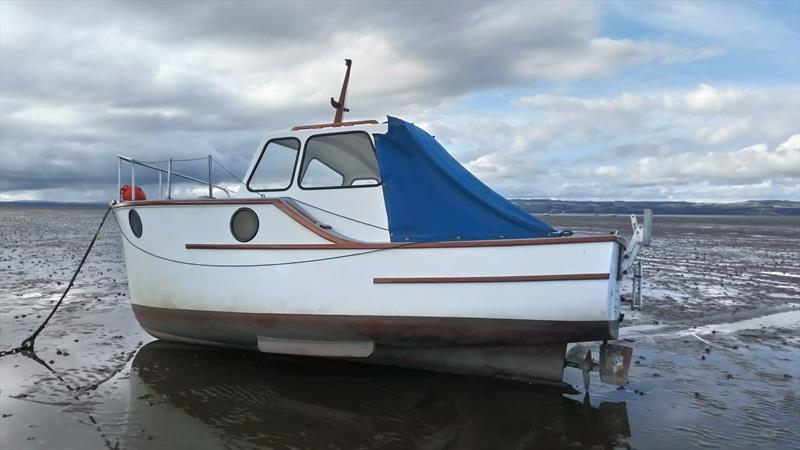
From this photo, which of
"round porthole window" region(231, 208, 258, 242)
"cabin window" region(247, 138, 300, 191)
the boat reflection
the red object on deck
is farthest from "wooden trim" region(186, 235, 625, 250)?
the boat reflection

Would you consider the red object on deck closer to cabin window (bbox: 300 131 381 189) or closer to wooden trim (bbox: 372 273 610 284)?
cabin window (bbox: 300 131 381 189)

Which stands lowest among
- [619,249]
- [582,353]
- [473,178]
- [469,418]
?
[469,418]

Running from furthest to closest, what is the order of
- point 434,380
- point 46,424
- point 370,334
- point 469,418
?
point 434,380, point 370,334, point 469,418, point 46,424

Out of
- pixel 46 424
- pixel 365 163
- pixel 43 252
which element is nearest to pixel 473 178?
pixel 365 163

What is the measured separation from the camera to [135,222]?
7.89m

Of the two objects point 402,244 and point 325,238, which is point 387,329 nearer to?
point 402,244

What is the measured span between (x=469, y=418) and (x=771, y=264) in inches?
815

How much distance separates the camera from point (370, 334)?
264 inches

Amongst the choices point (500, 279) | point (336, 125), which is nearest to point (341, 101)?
point (336, 125)

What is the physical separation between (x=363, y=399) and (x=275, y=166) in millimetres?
3314

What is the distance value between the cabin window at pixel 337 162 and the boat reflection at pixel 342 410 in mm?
2578

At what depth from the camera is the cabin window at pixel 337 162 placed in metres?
7.24

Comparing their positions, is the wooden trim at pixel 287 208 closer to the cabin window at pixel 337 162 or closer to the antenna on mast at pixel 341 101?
the cabin window at pixel 337 162

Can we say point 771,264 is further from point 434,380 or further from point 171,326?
point 171,326
